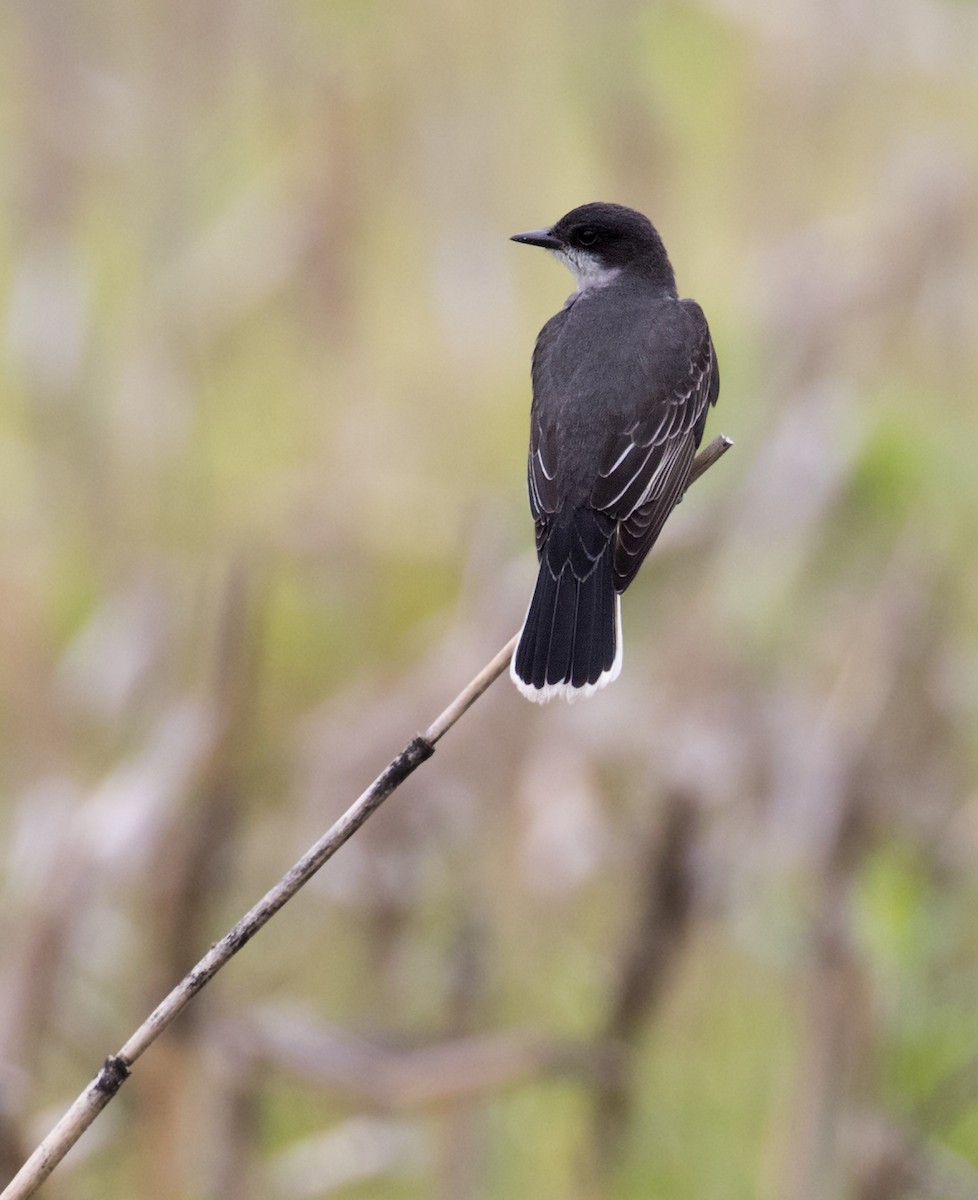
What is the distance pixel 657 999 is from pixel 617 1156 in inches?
19.2

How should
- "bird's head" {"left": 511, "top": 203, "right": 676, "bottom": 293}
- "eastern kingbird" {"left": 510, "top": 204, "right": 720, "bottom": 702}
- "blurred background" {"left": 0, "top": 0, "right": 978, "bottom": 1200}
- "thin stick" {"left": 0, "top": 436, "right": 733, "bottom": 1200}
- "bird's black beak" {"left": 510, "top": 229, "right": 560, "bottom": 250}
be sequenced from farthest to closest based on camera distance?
"blurred background" {"left": 0, "top": 0, "right": 978, "bottom": 1200}
"bird's head" {"left": 511, "top": 203, "right": 676, "bottom": 293}
"bird's black beak" {"left": 510, "top": 229, "right": 560, "bottom": 250}
"eastern kingbird" {"left": 510, "top": 204, "right": 720, "bottom": 702}
"thin stick" {"left": 0, "top": 436, "right": 733, "bottom": 1200}

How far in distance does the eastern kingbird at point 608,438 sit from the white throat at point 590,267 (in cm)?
23

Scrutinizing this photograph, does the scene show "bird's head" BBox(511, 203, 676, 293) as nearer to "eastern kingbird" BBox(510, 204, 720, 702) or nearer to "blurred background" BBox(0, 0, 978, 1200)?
"eastern kingbird" BBox(510, 204, 720, 702)

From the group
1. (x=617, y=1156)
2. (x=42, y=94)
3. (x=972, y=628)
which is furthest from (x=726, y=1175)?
(x=42, y=94)

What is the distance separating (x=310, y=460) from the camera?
20.9 feet

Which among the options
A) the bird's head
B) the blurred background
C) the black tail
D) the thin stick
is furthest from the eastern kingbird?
the thin stick

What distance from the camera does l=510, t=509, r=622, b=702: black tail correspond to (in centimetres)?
274

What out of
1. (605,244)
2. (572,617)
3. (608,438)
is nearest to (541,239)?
(605,244)

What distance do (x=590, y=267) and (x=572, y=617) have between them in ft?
3.35

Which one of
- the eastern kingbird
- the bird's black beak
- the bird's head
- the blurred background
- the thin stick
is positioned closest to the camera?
the thin stick

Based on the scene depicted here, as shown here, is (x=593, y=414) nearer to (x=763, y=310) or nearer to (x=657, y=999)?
(x=657, y=999)

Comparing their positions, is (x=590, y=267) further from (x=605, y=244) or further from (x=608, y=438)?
(x=608, y=438)

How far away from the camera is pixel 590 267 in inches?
146

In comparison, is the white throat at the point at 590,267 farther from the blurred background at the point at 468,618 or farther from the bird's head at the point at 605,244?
the blurred background at the point at 468,618
